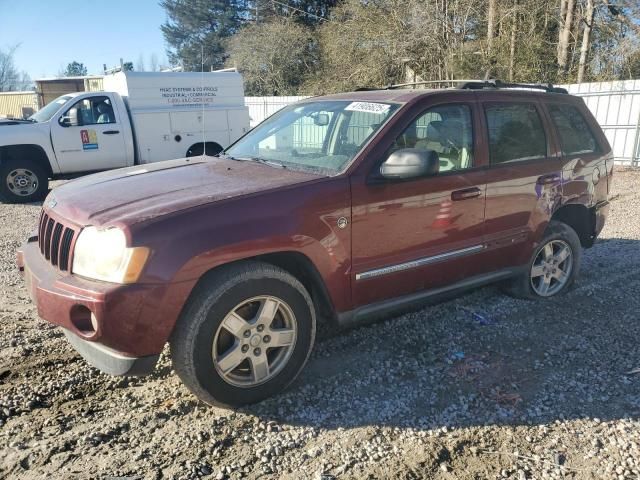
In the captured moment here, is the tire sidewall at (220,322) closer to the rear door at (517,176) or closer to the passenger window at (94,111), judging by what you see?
the rear door at (517,176)

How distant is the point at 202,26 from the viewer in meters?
35.5

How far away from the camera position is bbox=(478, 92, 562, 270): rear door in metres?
3.99

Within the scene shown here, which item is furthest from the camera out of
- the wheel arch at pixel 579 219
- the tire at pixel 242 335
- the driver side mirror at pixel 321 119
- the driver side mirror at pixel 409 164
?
the wheel arch at pixel 579 219

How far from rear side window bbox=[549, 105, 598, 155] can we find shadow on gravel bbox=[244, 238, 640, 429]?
1372 mm

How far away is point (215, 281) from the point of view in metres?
2.77

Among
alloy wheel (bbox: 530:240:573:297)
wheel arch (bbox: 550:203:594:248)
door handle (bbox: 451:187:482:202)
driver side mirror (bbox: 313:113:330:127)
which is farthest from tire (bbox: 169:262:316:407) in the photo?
wheel arch (bbox: 550:203:594:248)

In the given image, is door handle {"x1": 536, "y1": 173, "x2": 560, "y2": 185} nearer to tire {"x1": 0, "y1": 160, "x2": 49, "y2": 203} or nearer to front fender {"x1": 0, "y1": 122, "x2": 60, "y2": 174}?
front fender {"x1": 0, "y1": 122, "x2": 60, "y2": 174}

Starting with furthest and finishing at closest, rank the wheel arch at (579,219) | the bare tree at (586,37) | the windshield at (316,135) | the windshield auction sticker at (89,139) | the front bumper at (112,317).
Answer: the bare tree at (586,37), the windshield auction sticker at (89,139), the wheel arch at (579,219), the windshield at (316,135), the front bumper at (112,317)

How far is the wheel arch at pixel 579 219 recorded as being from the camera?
188 inches

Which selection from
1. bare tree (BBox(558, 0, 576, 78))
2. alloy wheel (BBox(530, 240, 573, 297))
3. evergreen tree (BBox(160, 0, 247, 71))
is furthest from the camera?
evergreen tree (BBox(160, 0, 247, 71))

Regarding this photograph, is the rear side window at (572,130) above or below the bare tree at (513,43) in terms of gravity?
below

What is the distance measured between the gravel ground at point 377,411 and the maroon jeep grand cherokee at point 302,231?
0.32 metres

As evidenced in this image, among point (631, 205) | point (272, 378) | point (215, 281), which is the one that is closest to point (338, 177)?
point (215, 281)

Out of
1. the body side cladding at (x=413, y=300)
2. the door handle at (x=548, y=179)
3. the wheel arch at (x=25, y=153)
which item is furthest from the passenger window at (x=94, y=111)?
the door handle at (x=548, y=179)
